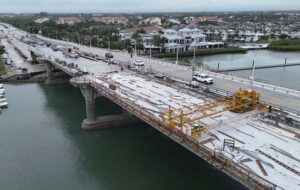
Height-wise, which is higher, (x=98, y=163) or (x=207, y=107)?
(x=207, y=107)

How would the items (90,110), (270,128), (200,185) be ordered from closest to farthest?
(270,128), (200,185), (90,110)

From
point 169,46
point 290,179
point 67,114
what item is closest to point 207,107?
point 290,179

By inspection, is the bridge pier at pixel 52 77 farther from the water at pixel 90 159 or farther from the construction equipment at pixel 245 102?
the construction equipment at pixel 245 102

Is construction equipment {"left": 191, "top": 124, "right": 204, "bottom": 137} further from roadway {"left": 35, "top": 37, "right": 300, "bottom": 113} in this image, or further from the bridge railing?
roadway {"left": 35, "top": 37, "right": 300, "bottom": 113}

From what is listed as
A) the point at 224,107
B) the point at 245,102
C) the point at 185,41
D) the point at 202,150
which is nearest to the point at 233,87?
the point at 224,107

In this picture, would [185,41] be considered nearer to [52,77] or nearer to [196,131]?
[52,77]

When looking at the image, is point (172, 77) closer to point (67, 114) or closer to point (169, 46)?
point (67, 114)
